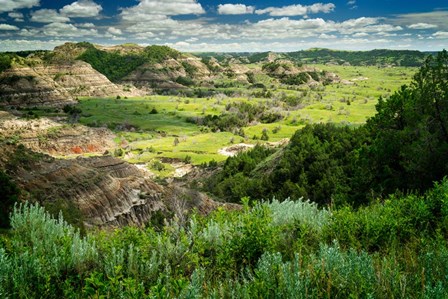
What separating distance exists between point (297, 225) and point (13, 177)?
75.5ft

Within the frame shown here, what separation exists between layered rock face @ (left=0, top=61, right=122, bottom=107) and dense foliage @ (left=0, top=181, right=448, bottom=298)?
13373cm

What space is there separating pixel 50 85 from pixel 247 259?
150 m

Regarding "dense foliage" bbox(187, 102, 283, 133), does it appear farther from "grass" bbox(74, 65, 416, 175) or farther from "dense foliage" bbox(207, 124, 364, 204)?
"dense foliage" bbox(207, 124, 364, 204)

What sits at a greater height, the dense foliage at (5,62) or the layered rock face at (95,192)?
the dense foliage at (5,62)

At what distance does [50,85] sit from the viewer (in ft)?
449

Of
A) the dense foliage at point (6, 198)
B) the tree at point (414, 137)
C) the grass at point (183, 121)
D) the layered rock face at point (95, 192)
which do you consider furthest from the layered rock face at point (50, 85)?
the tree at point (414, 137)

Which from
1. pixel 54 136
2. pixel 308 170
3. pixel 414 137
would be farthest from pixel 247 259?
pixel 54 136

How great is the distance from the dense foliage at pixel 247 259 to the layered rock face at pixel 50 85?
133732mm

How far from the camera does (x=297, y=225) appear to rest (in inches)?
376

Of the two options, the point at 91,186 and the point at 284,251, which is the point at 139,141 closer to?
the point at 91,186

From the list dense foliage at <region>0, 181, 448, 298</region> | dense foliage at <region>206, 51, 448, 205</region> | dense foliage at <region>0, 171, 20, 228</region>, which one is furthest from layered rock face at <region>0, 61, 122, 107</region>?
dense foliage at <region>0, 181, 448, 298</region>

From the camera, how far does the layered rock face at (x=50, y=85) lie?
125m

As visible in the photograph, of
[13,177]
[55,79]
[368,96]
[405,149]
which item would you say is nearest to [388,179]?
[405,149]

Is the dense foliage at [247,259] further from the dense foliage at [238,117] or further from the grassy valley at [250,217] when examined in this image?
the dense foliage at [238,117]
